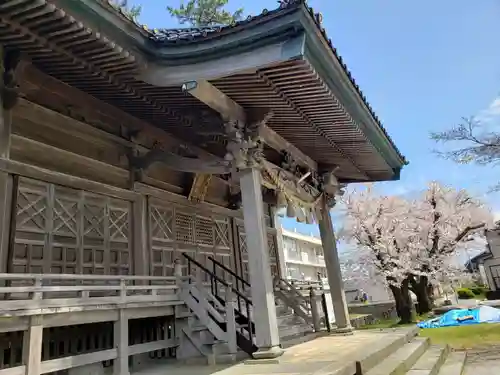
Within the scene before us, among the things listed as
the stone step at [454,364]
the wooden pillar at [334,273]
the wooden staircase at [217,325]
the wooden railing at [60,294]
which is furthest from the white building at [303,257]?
the wooden railing at [60,294]

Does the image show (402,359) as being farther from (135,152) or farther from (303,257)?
(303,257)

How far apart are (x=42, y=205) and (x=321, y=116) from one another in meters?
4.99

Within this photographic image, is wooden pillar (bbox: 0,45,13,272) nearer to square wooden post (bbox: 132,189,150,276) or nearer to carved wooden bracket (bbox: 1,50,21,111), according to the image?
carved wooden bracket (bbox: 1,50,21,111)

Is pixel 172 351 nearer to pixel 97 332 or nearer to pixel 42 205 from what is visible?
pixel 97 332

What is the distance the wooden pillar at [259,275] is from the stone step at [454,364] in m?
3.74

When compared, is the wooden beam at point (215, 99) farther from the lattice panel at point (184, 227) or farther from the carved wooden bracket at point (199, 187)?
the lattice panel at point (184, 227)

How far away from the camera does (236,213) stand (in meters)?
12.1

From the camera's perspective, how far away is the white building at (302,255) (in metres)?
52.0

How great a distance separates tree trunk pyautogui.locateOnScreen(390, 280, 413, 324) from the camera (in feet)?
69.0

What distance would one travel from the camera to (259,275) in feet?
22.2

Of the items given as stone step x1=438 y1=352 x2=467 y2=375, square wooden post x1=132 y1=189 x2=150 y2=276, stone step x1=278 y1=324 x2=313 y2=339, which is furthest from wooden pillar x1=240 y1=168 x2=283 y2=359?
stone step x1=438 y1=352 x2=467 y2=375

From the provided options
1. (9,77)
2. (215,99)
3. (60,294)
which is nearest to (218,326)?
(60,294)

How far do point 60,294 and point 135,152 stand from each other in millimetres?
3172

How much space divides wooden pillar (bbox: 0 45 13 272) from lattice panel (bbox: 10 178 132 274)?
17 cm
